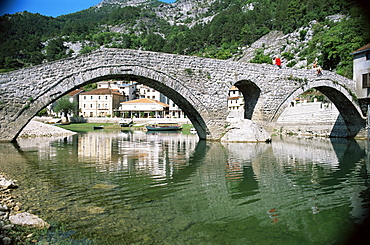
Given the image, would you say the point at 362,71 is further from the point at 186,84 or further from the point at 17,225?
the point at 17,225

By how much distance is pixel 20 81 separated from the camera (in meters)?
11.2

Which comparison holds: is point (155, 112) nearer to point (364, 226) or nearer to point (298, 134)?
point (298, 134)

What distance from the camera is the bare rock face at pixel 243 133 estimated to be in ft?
49.3

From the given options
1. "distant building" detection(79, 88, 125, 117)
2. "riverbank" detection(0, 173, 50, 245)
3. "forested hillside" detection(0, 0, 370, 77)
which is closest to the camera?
"riverbank" detection(0, 173, 50, 245)

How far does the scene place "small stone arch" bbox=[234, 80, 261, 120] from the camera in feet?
52.6

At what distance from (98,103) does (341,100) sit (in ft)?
138

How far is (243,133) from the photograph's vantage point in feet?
50.0

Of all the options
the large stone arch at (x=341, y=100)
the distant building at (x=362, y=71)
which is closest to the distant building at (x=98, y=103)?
the large stone arch at (x=341, y=100)

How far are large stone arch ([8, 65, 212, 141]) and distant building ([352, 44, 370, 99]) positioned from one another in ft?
35.3

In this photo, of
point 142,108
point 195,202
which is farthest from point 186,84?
point 142,108

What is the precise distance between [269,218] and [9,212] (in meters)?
3.40

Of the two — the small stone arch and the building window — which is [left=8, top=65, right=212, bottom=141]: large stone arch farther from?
the building window

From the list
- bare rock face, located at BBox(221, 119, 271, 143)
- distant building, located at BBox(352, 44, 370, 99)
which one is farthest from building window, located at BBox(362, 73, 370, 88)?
bare rock face, located at BBox(221, 119, 271, 143)

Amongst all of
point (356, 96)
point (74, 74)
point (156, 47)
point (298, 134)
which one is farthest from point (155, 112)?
point (156, 47)
